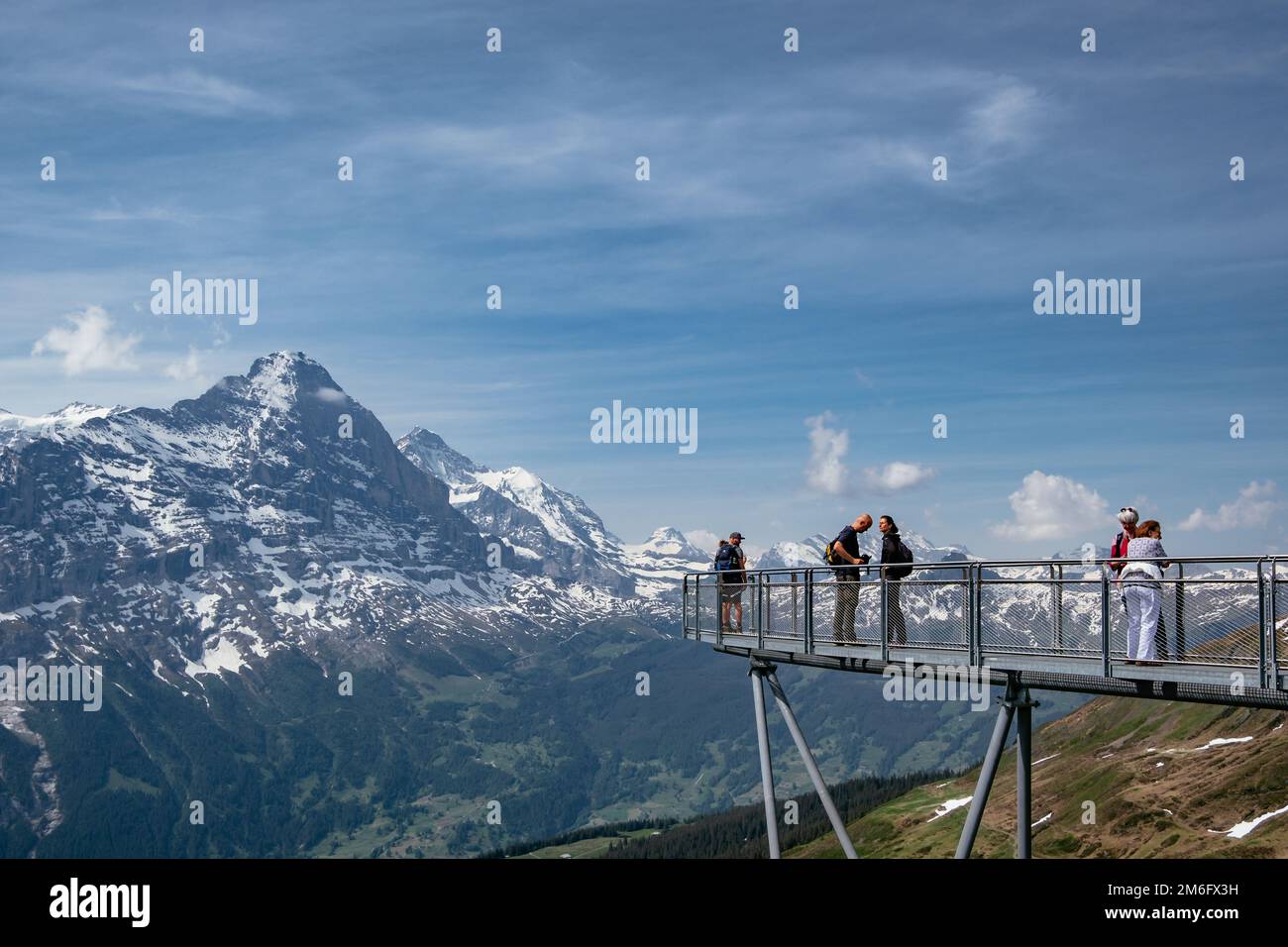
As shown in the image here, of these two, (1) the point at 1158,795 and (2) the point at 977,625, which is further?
(1) the point at 1158,795

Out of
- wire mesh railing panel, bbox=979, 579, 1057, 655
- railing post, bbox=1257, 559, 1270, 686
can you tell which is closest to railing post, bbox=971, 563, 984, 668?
wire mesh railing panel, bbox=979, 579, 1057, 655

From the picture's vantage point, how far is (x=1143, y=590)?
2442cm

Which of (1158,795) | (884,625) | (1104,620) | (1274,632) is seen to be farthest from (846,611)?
(1158,795)

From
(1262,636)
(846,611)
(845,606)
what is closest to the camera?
(1262,636)

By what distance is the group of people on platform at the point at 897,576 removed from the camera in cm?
2445

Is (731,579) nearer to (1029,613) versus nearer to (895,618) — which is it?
(895,618)

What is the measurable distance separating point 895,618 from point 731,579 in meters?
12.0

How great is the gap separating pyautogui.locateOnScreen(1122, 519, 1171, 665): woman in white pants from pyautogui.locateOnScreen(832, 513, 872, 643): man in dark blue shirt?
848 cm

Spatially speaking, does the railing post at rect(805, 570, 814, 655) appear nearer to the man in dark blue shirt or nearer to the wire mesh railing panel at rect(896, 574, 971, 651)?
the man in dark blue shirt

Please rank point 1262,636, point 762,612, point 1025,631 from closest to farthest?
point 1262,636, point 1025,631, point 762,612
